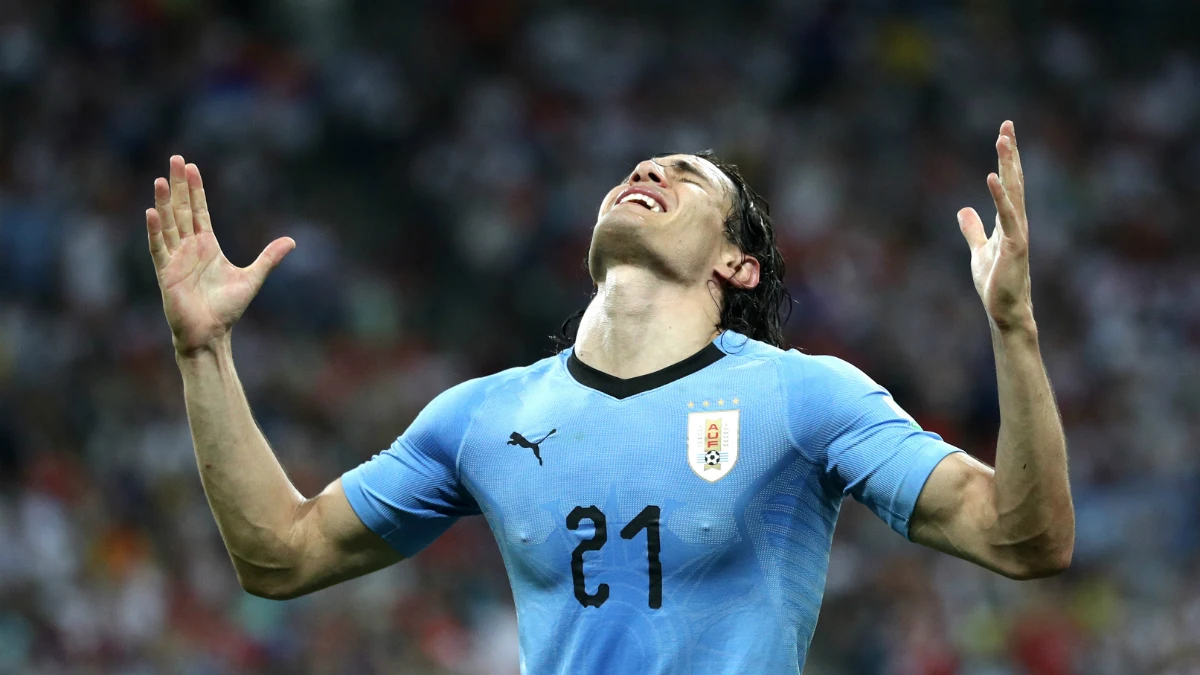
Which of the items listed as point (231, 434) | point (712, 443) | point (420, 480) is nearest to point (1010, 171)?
point (712, 443)

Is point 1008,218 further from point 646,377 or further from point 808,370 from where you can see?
point 646,377

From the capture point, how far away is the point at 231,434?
13.0 feet

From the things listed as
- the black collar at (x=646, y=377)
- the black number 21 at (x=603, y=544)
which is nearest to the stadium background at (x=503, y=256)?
the black collar at (x=646, y=377)

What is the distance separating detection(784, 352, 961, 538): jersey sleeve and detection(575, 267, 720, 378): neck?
36cm

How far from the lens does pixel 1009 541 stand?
3.39 meters

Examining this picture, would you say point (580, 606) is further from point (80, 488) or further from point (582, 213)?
point (582, 213)

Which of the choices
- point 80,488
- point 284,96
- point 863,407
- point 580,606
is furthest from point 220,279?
point 284,96

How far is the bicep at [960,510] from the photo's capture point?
3.43 metres

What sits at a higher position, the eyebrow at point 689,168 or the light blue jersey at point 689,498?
the eyebrow at point 689,168

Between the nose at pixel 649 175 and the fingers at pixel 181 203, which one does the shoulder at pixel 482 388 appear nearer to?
the nose at pixel 649 175

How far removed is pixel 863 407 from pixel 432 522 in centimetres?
122

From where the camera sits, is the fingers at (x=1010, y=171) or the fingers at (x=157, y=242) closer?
the fingers at (x=1010, y=171)

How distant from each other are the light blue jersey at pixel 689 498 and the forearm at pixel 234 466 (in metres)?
0.53

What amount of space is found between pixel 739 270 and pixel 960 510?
118cm
